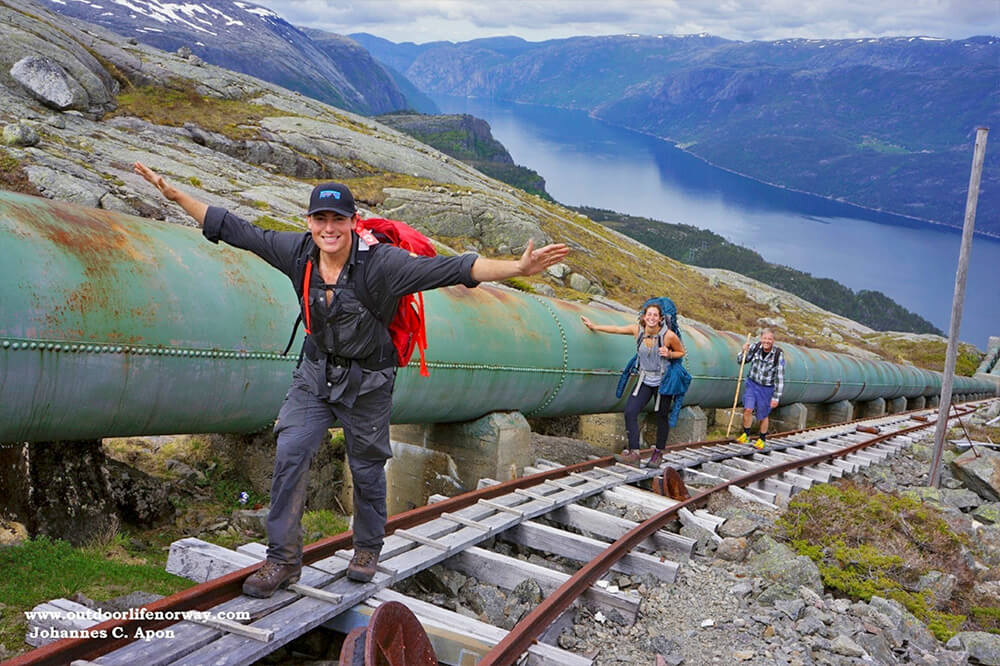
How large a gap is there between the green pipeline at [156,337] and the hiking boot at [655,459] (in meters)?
2.32

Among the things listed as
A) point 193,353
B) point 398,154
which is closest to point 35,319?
point 193,353

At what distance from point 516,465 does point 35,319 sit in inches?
226

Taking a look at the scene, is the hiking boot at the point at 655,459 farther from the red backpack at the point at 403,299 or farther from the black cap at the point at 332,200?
the black cap at the point at 332,200

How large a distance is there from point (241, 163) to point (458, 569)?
38.4 m

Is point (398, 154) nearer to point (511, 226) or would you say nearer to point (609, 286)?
point (511, 226)

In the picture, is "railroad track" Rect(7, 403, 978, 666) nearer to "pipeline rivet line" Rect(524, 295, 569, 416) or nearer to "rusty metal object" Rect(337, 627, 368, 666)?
"rusty metal object" Rect(337, 627, 368, 666)

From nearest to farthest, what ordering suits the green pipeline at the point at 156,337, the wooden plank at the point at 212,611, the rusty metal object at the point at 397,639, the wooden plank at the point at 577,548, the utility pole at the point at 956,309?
1. the wooden plank at the point at 212,611
2. the rusty metal object at the point at 397,639
3. the green pipeline at the point at 156,337
4. the wooden plank at the point at 577,548
5. the utility pole at the point at 956,309

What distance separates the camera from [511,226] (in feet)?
139

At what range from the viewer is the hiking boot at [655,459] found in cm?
1019

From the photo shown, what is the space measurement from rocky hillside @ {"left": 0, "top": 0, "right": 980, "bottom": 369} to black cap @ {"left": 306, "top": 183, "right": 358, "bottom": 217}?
1576 centimetres

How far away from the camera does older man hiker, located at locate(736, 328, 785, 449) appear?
13258mm

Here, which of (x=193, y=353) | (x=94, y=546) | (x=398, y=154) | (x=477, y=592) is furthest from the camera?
(x=398, y=154)

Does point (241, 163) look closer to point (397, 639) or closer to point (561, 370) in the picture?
point (561, 370)

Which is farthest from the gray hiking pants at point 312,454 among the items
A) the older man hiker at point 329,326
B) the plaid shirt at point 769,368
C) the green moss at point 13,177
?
the green moss at point 13,177
